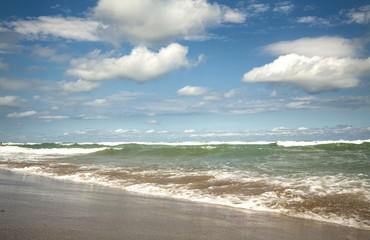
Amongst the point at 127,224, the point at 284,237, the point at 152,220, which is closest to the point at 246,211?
the point at 284,237

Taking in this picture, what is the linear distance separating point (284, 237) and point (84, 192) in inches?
172

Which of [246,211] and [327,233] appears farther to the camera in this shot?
[246,211]

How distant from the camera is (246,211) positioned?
4480mm

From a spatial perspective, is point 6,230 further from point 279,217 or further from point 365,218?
point 365,218

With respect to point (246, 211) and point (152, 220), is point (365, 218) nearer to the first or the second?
point (246, 211)

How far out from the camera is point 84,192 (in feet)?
19.3

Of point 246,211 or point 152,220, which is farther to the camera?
point 246,211

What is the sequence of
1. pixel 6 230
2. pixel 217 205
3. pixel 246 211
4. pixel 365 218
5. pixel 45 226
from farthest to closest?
pixel 217 205 < pixel 246 211 < pixel 365 218 < pixel 45 226 < pixel 6 230

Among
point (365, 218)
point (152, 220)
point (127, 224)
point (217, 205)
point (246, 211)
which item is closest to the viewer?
point (127, 224)

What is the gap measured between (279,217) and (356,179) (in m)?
4.56

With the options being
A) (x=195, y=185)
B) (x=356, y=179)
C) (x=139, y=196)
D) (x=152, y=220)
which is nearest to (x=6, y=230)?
(x=152, y=220)

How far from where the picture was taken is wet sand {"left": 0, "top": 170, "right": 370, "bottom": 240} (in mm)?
2984

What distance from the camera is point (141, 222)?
353cm

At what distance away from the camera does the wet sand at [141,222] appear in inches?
117
